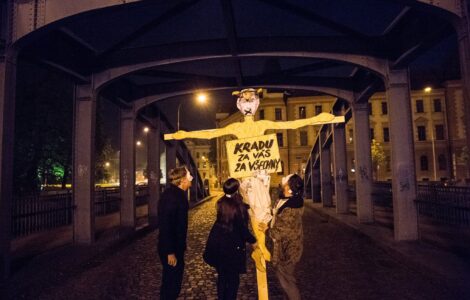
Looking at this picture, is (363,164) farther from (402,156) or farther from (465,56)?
(465,56)

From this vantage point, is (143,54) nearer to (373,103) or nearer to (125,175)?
(125,175)

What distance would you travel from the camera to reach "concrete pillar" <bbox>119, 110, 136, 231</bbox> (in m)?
12.8

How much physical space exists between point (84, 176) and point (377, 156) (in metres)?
46.5

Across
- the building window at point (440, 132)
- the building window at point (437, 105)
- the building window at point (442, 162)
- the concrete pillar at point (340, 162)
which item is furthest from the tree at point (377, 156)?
the concrete pillar at point (340, 162)

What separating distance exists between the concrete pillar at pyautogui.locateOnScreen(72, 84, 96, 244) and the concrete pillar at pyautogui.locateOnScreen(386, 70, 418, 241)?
842 centimetres

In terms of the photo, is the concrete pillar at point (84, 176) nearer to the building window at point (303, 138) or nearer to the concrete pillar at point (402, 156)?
the concrete pillar at point (402, 156)

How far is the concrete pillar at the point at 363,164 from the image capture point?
12.8 m

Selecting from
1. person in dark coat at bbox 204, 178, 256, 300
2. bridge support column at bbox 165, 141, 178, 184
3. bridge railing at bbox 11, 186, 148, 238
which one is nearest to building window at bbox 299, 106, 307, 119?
bridge support column at bbox 165, 141, 178, 184

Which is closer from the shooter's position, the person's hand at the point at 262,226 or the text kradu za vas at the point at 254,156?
Answer: the person's hand at the point at 262,226

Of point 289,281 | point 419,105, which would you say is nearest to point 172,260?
point 289,281

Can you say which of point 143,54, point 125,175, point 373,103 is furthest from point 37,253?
point 373,103

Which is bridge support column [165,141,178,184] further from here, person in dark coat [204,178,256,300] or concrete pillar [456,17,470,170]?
concrete pillar [456,17,470,170]

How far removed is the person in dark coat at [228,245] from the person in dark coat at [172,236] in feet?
1.61

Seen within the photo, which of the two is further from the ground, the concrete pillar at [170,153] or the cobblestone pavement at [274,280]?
the concrete pillar at [170,153]
